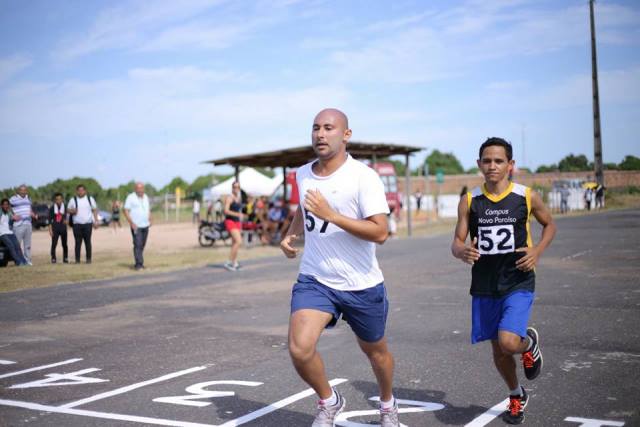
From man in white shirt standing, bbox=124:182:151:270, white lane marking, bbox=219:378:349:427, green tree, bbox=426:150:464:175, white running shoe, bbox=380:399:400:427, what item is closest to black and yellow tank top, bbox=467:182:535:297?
white running shoe, bbox=380:399:400:427

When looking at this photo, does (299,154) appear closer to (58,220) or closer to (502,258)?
(58,220)

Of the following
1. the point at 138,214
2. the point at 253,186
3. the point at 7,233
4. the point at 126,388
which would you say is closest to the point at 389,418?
the point at 126,388

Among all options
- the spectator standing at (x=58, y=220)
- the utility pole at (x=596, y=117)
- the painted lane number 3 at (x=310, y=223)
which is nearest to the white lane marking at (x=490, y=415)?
the painted lane number 3 at (x=310, y=223)

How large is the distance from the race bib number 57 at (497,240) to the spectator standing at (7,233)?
15.0m

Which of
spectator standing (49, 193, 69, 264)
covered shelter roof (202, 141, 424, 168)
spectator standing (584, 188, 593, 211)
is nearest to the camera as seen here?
spectator standing (49, 193, 69, 264)

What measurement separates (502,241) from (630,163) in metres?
61.1

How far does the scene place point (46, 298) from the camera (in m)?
11.9

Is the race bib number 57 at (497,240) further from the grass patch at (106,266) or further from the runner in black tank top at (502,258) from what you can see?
the grass patch at (106,266)

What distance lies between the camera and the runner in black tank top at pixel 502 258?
468cm

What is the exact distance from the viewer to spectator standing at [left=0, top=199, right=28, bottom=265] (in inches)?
678

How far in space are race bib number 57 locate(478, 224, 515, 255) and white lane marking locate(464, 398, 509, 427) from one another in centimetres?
112

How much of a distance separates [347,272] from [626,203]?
4881 cm

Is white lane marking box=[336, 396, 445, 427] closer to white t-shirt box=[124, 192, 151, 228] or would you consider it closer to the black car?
white t-shirt box=[124, 192, 151, 228]

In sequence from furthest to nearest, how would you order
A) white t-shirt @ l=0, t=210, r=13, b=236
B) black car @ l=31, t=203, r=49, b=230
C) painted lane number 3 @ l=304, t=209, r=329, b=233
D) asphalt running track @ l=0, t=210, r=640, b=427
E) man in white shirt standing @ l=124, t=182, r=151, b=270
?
black car @ l=31, t=203, r=49, b=230
white t-shirt @ l=0, t=210, r=13, b=236
man in white shirt standing @ l=124, t=182, r=151, b=270
asphalt running track @ l=0, t=210, r=640, b=427
painted lane number 3 @ l=304, t=209, r=329, b=233
